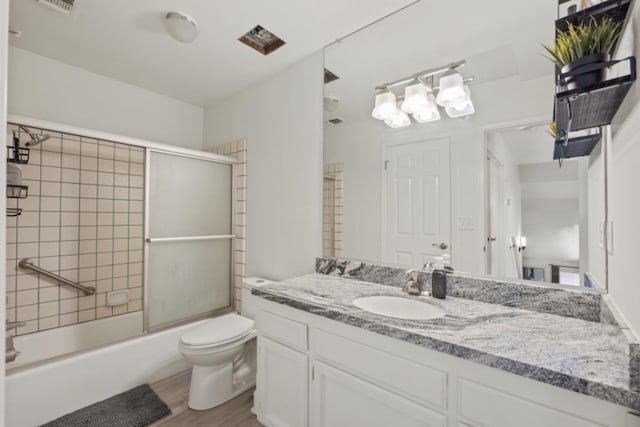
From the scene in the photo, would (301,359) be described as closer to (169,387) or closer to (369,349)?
(369,349)

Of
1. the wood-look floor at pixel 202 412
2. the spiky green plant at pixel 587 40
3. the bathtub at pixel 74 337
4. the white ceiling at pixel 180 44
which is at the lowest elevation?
the wood-look floor at pixel 202 412

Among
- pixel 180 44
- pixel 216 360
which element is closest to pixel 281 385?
pixel 216 360

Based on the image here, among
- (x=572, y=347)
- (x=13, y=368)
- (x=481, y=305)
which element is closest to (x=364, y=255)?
(x=481, y=305)

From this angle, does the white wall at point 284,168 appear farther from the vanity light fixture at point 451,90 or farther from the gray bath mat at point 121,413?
the gray bath mat at point 121,413

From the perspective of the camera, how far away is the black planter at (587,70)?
71 centimetres

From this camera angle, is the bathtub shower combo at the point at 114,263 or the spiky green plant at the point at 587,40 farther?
the bathtub shower combo at the point at 114,263

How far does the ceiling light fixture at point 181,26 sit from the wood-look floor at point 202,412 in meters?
2.22

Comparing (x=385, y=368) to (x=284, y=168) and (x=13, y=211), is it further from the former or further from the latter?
(x=13, y=211)

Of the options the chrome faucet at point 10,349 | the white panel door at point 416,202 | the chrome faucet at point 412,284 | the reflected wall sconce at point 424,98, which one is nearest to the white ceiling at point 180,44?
the reflected wall sconce at point 424,98

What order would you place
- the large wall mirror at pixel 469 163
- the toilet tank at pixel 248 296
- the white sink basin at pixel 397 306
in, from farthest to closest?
1. the toilet tank at pixel 248 296
2. the white sink basin at pixel 397 306
3. the large wall mirror at pixel 469 163

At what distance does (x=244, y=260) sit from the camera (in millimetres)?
2508

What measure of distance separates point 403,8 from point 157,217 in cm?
215

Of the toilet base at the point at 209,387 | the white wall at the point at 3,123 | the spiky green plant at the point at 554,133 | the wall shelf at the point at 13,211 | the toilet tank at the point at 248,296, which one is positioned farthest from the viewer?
the toilet tank at the point at 248,296

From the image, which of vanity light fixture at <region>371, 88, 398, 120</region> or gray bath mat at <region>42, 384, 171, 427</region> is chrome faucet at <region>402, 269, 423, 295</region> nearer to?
vanity light fixture at <region>371, 88, 398, 120</region>
